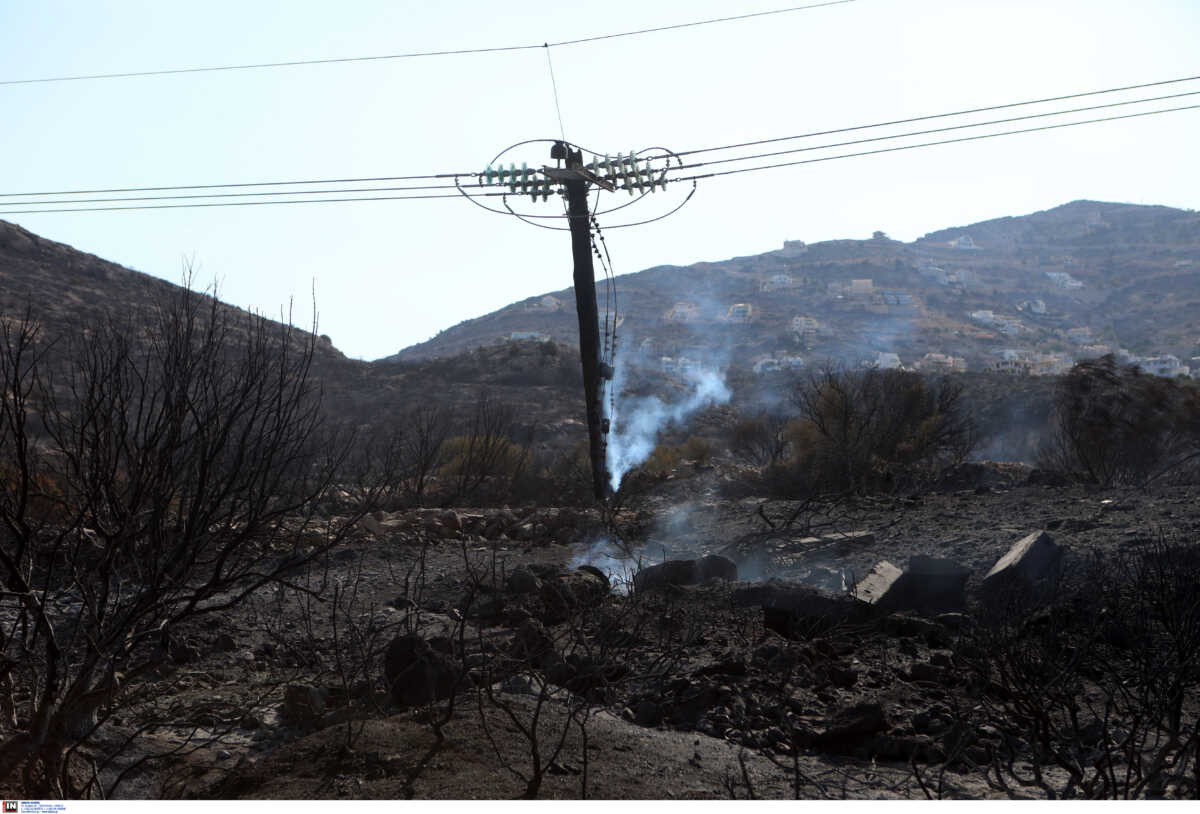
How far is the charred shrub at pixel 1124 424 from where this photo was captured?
79.3ft

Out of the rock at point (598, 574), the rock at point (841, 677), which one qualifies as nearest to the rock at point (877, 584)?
the rock at point (841, 677)

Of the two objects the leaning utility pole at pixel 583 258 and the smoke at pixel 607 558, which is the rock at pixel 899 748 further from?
the leaning utility pole at pixel 583 258

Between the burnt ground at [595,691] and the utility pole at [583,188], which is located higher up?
the utility pole at [583,188]

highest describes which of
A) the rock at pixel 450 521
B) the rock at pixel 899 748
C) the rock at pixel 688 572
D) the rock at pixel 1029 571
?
the rock at pixel 450 521

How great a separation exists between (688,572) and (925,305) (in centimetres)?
10403

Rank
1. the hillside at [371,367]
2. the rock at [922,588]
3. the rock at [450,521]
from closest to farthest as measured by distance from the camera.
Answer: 1. the rock at [922,588]
2. the rock at [450,521]
3. the hillside at [371,367]

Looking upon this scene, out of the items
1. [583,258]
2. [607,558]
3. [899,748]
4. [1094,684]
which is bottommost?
[1094,684]

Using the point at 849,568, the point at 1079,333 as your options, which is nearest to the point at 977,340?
the point at 1079,333

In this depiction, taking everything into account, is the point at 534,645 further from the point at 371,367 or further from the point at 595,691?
the point at 371,367

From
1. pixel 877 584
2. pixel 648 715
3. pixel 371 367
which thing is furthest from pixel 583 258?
pixel 371 367

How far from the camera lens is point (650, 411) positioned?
54.7 meters

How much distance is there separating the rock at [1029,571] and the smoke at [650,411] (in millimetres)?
21145

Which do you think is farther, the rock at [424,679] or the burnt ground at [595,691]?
the rock at [424,679]

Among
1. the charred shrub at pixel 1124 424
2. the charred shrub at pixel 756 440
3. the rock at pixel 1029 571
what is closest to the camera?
the rock at pixel 1029 571
